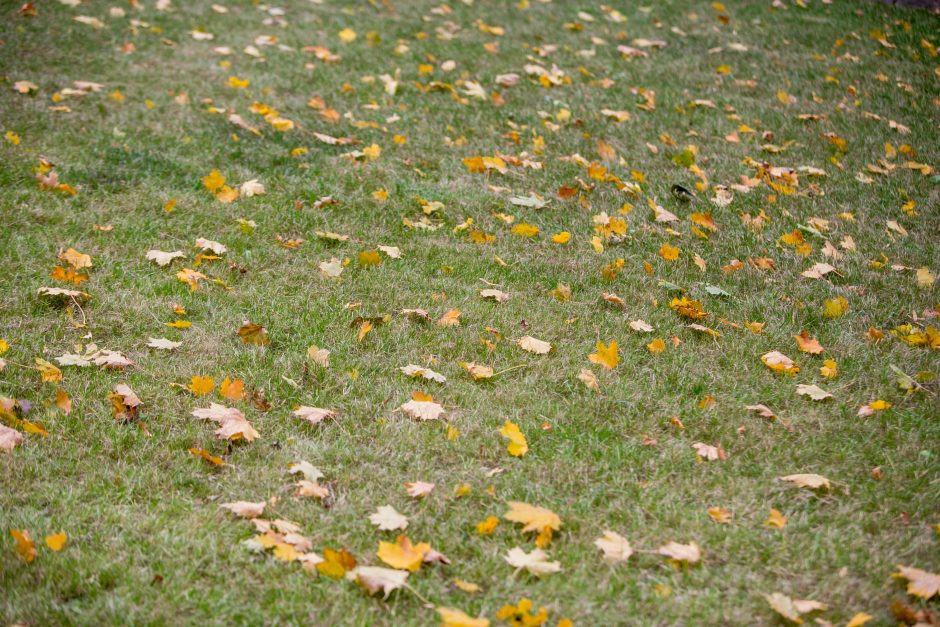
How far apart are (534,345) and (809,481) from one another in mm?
1234

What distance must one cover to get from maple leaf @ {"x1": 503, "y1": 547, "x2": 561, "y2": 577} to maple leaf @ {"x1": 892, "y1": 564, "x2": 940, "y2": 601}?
1023mm

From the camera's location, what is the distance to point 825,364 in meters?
3.51

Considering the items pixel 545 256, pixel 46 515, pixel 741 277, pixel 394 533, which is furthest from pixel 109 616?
pixel 741 277

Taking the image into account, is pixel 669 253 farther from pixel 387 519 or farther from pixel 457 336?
pixel 387 519

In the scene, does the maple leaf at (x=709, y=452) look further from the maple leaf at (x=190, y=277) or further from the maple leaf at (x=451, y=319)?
the maple leaf at (x=190, y=277)

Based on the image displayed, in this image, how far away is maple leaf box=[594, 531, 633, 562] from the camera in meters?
2.52

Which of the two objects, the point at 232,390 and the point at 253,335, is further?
the point at 253,335

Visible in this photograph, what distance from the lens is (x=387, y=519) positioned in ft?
8.60

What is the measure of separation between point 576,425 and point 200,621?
1495mm

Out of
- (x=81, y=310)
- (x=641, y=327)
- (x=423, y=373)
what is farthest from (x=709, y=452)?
(x=81, y=310)

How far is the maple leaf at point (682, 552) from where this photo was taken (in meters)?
2.52

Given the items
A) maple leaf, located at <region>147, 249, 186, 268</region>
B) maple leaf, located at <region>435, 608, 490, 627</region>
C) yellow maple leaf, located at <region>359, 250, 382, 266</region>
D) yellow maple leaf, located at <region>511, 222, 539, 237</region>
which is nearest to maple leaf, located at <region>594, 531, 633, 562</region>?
maple leaf, located at <region>435, 608, 490, 627</region>

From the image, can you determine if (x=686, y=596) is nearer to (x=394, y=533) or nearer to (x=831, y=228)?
(x=394, y=533)

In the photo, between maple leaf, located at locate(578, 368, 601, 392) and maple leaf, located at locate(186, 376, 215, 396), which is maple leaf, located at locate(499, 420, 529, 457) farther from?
maple leaf, located at locate(186, 376, 215, 396)
